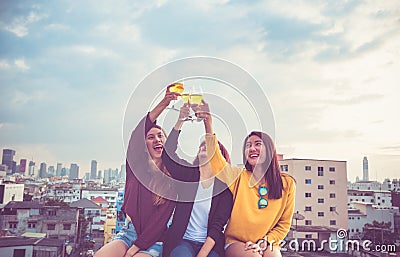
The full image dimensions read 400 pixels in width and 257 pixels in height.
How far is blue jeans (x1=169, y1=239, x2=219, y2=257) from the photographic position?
2.14 metres

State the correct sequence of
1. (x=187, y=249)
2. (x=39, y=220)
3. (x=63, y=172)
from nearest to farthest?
(x=187, y=249), (x=39, y=220), (x=63, y=172)

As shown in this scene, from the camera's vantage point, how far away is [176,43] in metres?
2.88

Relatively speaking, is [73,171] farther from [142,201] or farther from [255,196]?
[255,196]

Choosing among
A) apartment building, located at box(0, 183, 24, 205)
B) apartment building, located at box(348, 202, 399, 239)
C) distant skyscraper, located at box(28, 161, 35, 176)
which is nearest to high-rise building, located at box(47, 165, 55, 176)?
distant skyscraper, located at box(28, 161, 35, 176)

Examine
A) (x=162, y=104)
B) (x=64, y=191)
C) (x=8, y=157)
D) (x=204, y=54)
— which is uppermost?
(x=204, y=54)

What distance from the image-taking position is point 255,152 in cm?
230

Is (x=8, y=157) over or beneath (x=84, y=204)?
over

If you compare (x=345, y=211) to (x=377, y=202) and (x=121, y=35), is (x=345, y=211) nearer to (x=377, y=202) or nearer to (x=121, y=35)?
(x=377, y=202)

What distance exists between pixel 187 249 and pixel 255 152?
750mm

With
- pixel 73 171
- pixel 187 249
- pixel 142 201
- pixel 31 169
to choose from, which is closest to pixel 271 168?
pixel 187 249

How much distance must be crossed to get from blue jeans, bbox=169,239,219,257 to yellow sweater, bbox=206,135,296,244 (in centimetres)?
19

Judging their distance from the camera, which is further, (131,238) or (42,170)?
(42,170)

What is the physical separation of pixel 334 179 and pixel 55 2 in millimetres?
2714

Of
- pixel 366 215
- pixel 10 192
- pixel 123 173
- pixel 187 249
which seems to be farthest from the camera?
pixel 366 215
